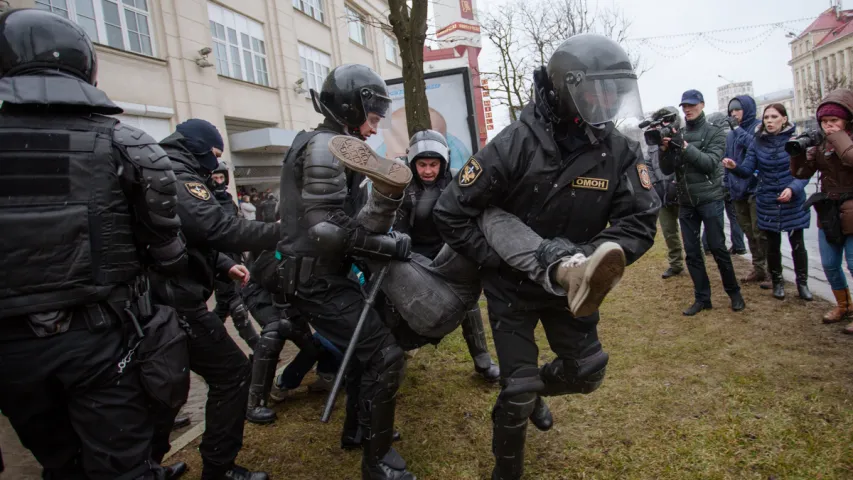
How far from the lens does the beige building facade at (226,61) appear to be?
11.3 m

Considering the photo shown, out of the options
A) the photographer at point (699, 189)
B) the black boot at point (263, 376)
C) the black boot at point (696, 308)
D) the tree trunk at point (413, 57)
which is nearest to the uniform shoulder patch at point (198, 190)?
the black boot at point (263, 376)

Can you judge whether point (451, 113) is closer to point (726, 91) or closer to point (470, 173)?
point (470, 173)

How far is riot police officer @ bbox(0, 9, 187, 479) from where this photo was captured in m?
1.68

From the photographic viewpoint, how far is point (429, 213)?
12.9 feet

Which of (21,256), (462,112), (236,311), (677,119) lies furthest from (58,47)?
(462,112)

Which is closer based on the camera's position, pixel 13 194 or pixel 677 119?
pixel 13 194

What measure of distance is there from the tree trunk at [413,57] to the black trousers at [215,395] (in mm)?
4158

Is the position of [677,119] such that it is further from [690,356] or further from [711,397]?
[711,397]

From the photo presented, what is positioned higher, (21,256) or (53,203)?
(53,203)

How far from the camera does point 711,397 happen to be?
3.23 m

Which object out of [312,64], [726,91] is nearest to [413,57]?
[312,64]

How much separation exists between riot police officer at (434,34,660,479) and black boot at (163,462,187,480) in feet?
5.95

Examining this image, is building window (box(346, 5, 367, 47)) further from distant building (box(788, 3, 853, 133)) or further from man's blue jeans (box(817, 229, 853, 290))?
distant building (box(788, 3, 853, 133))

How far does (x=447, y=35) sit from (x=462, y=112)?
1176 centimetres
